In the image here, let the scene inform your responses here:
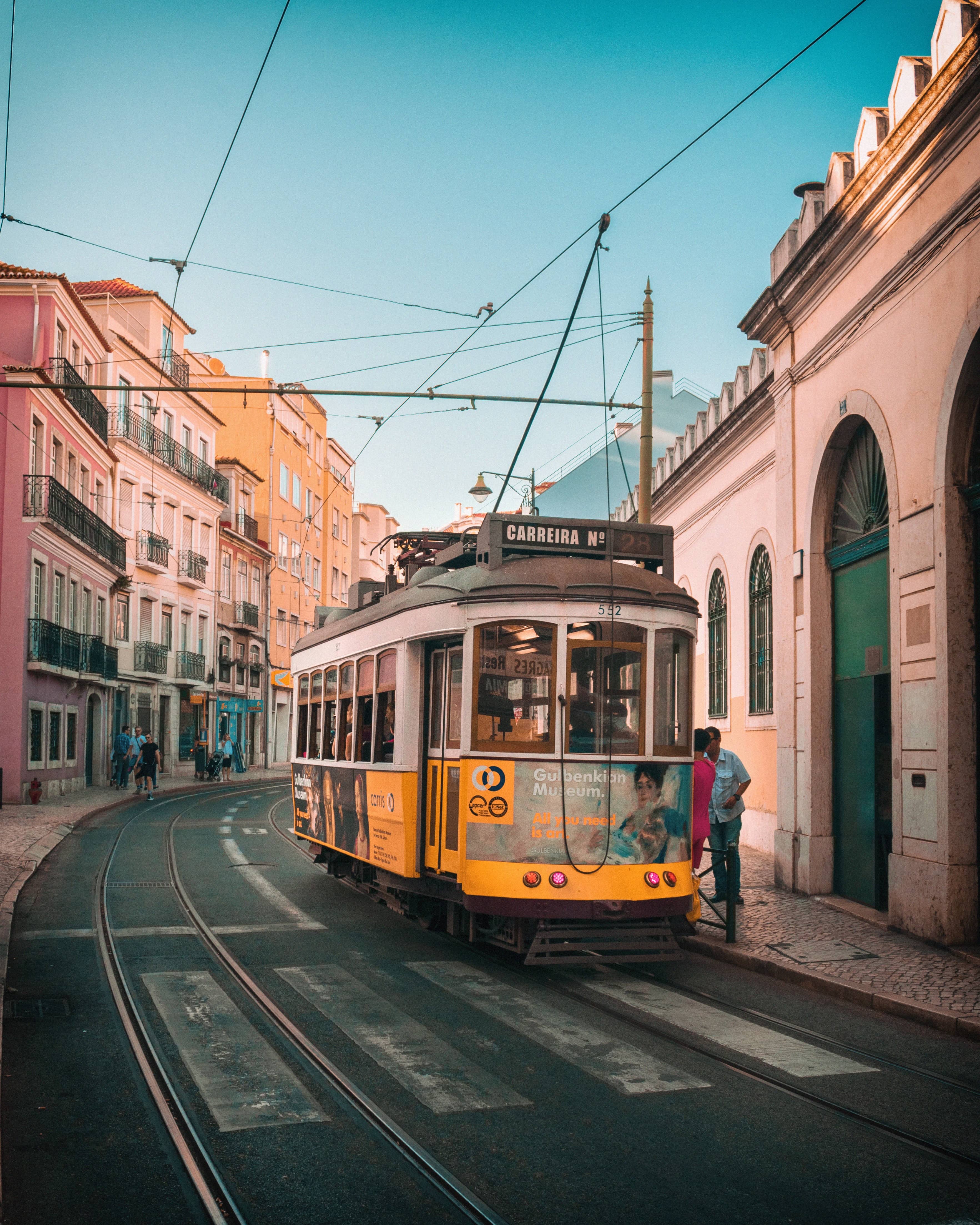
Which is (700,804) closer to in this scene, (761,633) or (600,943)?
(600,943)

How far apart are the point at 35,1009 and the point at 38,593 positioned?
24330mm

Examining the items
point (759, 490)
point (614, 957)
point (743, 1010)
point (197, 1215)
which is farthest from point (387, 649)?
point (759, 490)

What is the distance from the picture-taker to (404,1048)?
21.9ft

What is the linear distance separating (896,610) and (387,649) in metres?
4.64

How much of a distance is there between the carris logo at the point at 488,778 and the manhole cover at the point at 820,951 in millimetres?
2729

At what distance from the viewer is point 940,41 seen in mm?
10000

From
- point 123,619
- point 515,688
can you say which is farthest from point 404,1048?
point 123,619

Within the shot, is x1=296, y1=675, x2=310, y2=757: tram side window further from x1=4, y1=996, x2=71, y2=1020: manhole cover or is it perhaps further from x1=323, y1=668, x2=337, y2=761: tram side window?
x1=4, y1=996, x2=71, y2=1020: manhole cover

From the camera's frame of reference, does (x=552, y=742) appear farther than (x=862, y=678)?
No

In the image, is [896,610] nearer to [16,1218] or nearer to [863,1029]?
[863,1029]

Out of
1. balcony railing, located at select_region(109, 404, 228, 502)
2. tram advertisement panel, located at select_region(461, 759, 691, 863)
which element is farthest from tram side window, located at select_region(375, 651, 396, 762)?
balcony railing, located at select_region(109, 404, 228, 502)

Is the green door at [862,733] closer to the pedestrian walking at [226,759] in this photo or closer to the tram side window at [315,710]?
the tram side window at [315,710]

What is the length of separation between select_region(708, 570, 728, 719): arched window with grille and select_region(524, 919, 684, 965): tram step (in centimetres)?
1071

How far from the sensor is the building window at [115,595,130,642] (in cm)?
4106
